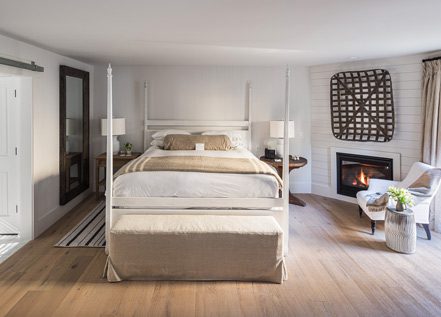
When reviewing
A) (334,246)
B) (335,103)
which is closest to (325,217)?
(334,246)

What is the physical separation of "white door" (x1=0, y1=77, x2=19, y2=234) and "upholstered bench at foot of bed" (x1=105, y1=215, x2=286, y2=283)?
173 centimetres

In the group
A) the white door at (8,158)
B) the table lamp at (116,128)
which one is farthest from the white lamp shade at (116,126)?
the white door at (8,158)

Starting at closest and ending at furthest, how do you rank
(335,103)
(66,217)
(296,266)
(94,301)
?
(94,301) < (296,266) < (66,217) < (335,103)

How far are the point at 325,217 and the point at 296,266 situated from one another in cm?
162

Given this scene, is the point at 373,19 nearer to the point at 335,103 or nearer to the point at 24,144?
the point at 335,103

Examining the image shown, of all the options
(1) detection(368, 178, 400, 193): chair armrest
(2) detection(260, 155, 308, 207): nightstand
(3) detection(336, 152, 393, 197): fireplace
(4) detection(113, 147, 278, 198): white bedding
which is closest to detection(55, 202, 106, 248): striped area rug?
(4) detection(113, 147, 278, 198): white bedding

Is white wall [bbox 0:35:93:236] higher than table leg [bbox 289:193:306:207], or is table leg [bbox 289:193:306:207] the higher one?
white wall [bbox 0:35:93:236]

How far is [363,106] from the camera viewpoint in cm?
471

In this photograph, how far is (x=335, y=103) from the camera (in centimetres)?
508

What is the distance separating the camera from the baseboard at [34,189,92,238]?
3.67 m

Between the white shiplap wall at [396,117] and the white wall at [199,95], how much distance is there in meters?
0.23

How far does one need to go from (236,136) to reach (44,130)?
2.79m

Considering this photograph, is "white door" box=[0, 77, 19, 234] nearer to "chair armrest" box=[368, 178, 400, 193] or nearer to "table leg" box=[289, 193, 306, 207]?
"table leg" box=[289, 193, 306, 207]

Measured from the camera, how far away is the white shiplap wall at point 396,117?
4.24 metres
